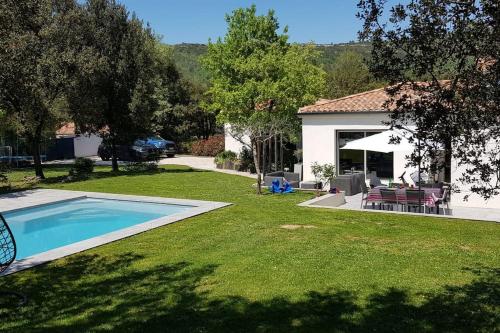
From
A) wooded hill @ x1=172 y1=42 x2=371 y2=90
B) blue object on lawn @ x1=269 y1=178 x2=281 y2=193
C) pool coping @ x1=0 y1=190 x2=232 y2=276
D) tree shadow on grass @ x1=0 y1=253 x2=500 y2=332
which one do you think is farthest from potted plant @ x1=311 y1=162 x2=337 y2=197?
wooded hill @ x1=172 y1=42 x2=371 y2=90

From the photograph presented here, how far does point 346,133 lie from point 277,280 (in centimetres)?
1347

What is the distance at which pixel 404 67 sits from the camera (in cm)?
475

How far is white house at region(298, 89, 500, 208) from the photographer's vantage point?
64.2 ft

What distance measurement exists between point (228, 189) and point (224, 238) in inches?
358

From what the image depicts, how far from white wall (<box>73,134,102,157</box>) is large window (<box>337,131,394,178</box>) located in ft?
90.4

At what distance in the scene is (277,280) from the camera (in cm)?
799

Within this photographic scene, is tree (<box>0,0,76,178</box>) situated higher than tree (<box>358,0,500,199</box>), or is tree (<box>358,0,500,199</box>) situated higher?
tree (<box>0,0,76,178</box>)

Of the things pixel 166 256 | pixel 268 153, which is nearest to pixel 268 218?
pixel 166 256

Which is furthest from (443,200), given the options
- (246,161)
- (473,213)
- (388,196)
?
(246,161)

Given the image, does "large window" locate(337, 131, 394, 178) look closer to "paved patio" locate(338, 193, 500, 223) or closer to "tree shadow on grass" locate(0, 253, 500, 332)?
"paved patio" locate(338, 193, 500, 223)

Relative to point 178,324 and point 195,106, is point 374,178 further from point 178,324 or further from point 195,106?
point 195,106

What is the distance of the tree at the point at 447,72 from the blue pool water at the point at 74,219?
39.4ft

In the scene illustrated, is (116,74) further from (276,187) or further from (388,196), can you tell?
(388,196)

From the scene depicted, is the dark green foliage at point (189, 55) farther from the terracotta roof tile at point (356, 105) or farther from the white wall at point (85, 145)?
the terracotta roof tile at point (356, 105)
